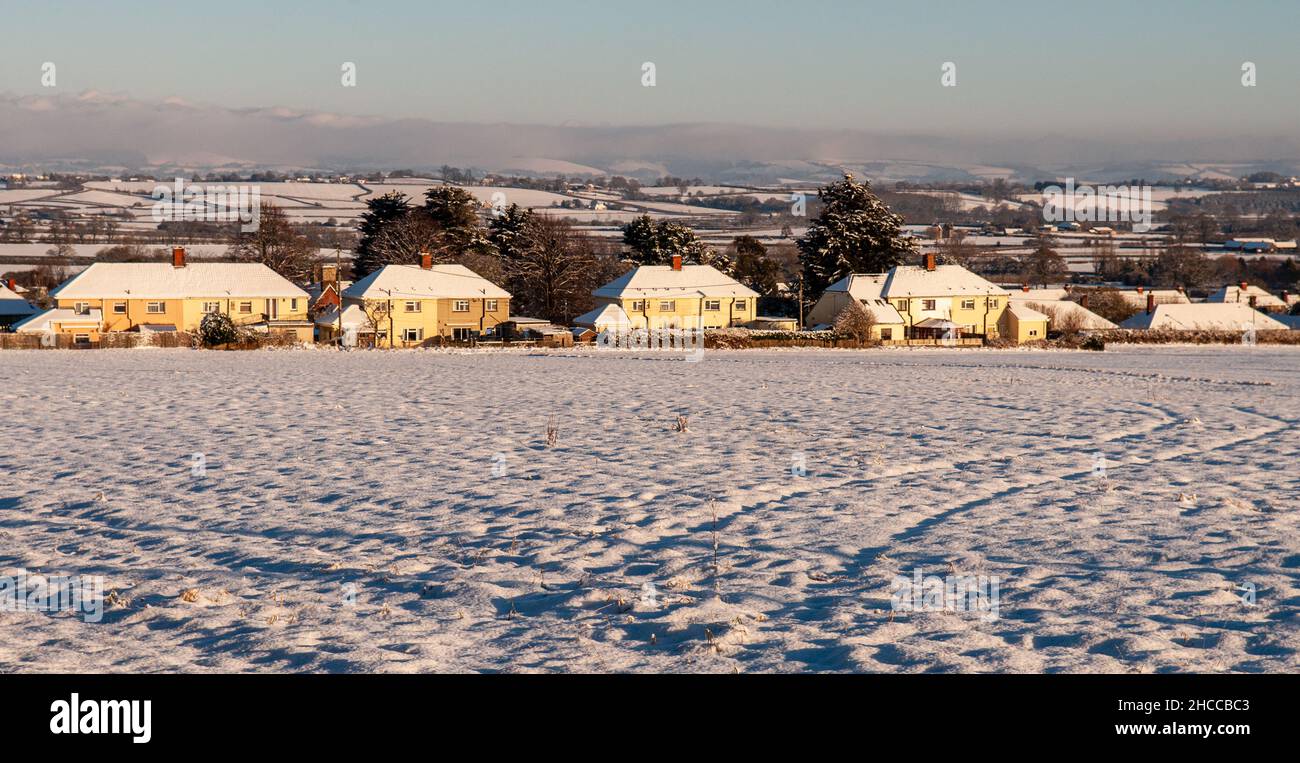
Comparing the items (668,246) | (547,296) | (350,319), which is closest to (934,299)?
(668,246)

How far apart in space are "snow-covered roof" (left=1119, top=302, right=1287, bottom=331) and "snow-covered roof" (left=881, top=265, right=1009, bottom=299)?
13.1 m

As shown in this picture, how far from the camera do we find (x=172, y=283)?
69.7 meters

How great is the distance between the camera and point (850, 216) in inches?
3403

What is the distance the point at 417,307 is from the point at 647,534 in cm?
6216

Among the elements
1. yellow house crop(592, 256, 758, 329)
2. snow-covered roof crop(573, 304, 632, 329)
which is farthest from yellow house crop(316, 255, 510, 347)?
yellow house crop(592, 256, 758, 329)

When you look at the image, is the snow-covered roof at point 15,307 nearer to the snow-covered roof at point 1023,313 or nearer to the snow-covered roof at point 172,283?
the snow-covered roof at point 172,283

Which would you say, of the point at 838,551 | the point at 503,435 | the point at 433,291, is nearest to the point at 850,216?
the point at 433,291

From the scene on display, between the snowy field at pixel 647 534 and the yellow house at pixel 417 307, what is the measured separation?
46434mm

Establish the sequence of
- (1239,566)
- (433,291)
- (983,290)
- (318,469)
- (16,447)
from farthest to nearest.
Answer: (983,290), (433,291), (16,447), (318,469), (1239,566)

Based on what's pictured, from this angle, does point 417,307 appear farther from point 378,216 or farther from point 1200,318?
point 1200,318
